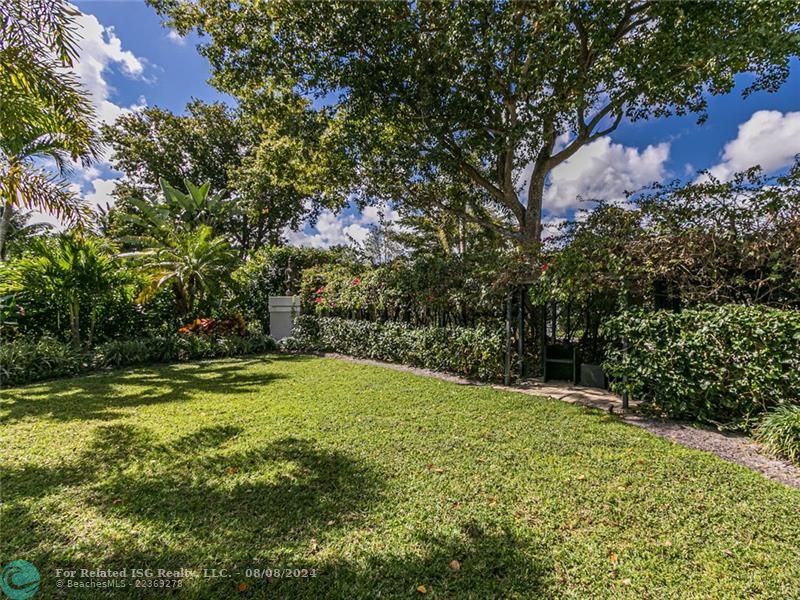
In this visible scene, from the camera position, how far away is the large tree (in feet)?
21.1

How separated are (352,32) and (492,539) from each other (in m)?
8.35

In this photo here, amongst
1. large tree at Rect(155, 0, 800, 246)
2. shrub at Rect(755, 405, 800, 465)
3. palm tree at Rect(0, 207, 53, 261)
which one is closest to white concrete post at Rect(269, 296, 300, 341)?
large tree at Rect(155, 0, 800, 246)

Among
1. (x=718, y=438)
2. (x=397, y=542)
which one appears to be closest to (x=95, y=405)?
(x=397, y=542)

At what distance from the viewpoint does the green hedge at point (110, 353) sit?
7305 millimetres

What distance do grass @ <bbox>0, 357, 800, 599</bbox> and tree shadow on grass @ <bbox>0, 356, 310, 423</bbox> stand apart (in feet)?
0.78

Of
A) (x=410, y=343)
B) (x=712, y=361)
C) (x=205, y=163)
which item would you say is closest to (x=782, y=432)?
(x=712, y=361)

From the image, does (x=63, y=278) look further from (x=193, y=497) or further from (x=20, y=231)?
(x=20, y=231)

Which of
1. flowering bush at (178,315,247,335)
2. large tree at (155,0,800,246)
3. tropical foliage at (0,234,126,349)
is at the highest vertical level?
large tree at (155,0,800,246)

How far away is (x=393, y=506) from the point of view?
2.86m

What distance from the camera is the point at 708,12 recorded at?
608 cm

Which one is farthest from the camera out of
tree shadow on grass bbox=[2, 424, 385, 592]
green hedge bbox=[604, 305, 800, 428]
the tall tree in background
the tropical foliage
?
the tall tree in background

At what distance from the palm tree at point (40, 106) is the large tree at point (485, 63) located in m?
4.13

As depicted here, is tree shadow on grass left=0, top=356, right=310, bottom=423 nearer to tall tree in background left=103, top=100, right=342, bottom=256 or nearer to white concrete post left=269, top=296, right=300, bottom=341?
white concrete post left=269, top=296, right=300, bottom=341

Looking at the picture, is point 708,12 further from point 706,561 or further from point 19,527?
point 19,527
